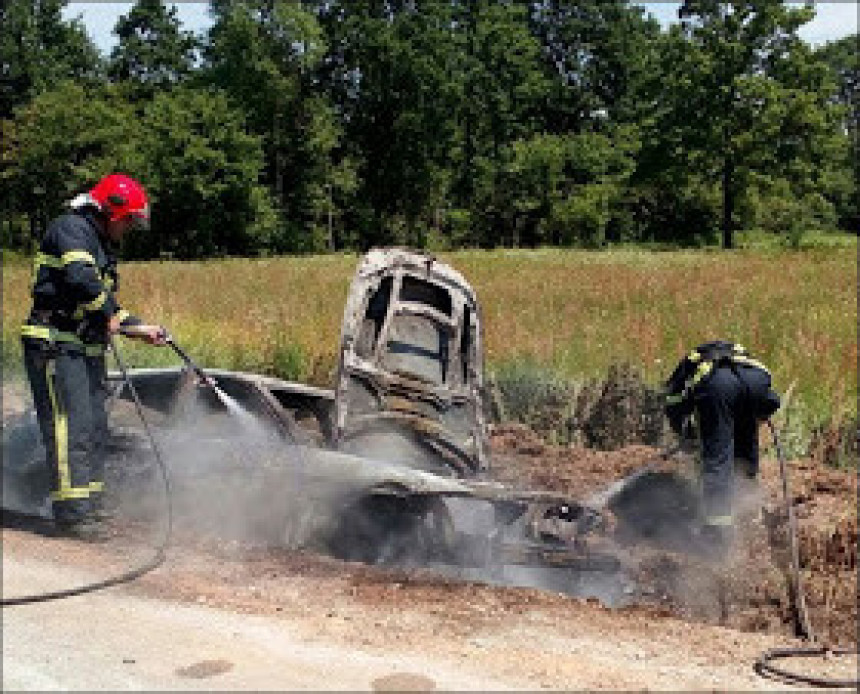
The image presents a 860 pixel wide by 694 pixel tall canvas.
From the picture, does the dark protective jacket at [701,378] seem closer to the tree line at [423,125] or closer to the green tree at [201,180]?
the tree line at [423,125]

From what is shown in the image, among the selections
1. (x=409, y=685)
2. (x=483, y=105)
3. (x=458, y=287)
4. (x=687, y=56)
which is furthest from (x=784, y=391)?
(x=483, y=105)

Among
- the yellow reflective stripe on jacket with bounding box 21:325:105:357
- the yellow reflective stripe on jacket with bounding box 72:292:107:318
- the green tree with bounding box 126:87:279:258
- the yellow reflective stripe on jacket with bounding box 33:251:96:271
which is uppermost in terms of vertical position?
the green tree with bounding box 126:87:279:258

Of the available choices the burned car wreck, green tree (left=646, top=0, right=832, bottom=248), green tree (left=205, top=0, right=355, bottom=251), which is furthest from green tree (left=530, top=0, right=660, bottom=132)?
the burned car wreck

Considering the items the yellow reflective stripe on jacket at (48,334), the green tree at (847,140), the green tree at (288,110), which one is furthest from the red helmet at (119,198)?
the green tree at (288,110)

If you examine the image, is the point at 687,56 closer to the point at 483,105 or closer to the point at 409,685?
the point at 483,105

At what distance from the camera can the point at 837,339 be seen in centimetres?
1054

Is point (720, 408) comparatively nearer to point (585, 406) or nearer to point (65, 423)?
point (585, 406)

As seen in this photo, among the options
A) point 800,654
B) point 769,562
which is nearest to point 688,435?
point 769,562

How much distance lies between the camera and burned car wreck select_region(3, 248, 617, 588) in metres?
5.84

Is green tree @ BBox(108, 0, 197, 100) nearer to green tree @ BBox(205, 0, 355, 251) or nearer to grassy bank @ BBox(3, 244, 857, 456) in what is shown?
green tree @ BBox(205, 0, 355, 251)

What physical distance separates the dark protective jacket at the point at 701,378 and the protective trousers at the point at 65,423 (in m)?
3.80

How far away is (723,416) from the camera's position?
6430 mm

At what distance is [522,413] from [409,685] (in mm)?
6202

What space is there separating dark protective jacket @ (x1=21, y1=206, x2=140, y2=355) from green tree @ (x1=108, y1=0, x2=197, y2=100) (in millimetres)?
57830
